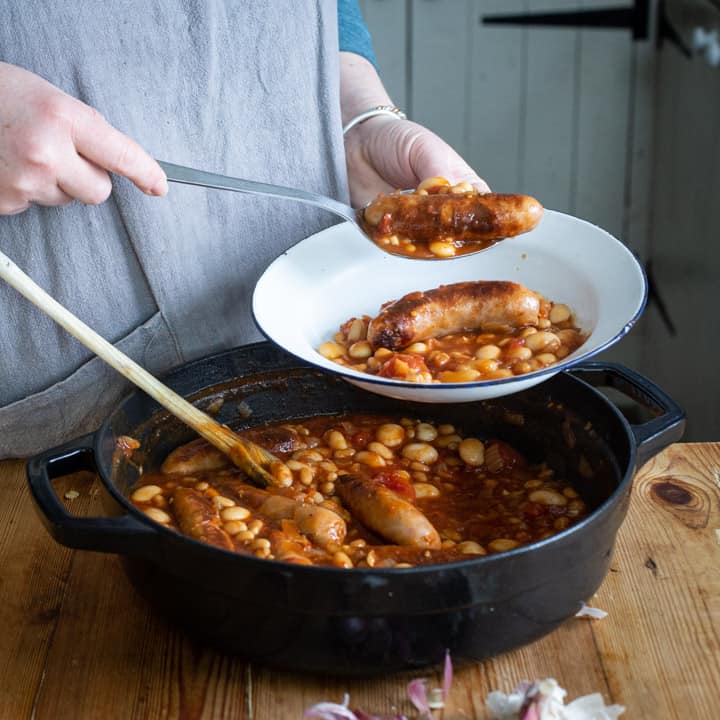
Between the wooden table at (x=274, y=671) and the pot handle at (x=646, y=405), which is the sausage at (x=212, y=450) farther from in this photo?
the pot handle at (x=646, y=405)

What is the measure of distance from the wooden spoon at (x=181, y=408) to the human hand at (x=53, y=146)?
0.12 m

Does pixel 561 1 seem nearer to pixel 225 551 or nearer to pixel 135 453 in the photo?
pixel 135 453

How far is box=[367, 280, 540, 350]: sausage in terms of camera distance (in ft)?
4.80

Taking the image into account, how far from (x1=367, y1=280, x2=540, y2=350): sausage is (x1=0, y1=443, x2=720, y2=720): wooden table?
0.36 meters

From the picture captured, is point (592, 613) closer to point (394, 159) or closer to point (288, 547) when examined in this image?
point (288, 547)

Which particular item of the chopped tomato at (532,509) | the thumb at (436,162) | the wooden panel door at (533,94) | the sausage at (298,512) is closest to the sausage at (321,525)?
the sausage at (298,512)

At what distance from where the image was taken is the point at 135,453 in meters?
1.48

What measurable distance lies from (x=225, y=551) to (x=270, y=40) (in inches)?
34.8

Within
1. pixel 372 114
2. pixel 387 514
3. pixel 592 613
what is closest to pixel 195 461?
pixel 387 514

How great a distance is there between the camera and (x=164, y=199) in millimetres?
1619

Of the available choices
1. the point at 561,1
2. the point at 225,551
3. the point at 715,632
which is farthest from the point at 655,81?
the point at 225,551

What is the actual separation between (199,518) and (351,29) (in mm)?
1110

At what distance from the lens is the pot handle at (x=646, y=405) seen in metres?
1.35

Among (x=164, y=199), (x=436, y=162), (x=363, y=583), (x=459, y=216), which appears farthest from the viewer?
(x=436, y=162)
